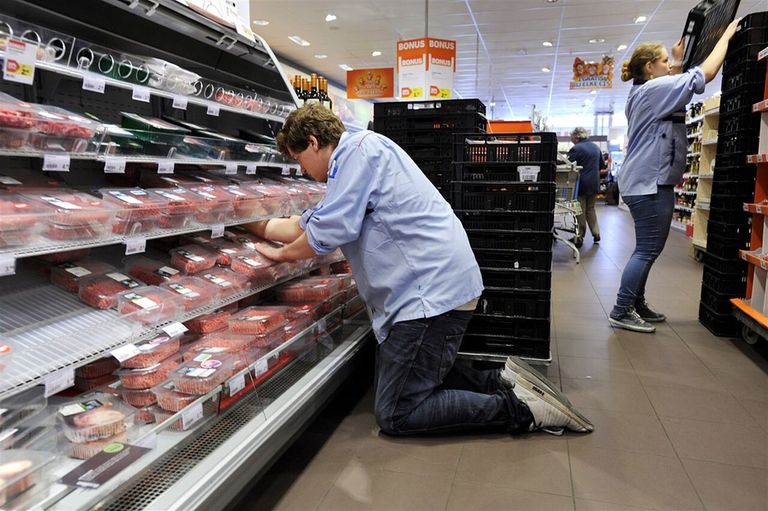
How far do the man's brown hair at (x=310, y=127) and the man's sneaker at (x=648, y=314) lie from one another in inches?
121

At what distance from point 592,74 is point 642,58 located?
9.31 meters

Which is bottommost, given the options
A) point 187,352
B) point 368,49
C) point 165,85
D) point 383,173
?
point 187,352

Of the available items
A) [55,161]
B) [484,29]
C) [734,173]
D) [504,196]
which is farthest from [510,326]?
[484,29]

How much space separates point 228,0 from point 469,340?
87.7 inches

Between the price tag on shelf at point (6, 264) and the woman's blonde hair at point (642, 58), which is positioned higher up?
the woman's blonde hair at point (642, 58)

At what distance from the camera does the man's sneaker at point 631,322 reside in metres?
3.92

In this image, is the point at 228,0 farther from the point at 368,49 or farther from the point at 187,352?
the point at 368,49

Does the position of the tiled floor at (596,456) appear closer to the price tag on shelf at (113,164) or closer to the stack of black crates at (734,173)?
the stack of black crates at (734,173)

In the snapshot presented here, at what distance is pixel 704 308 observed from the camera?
4.08 meters

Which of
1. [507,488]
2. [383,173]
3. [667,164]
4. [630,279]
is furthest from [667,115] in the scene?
[507,488]

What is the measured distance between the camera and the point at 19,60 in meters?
1.53

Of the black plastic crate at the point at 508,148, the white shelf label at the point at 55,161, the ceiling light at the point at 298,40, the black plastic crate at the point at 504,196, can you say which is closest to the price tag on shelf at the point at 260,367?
the white shelf label at the point at 55,161

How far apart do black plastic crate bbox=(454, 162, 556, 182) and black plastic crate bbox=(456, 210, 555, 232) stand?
187 mm

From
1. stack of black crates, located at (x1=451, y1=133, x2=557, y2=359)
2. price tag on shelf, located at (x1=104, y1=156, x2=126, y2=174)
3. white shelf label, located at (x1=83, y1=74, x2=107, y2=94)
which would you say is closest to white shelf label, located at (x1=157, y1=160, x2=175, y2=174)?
price tag on shelf, located at (x1=104, y1=156, x2=126, y2=174)
